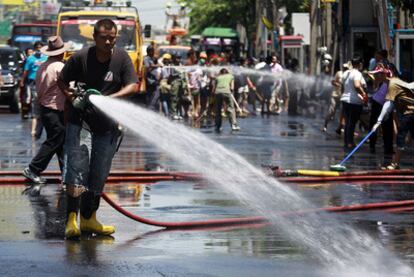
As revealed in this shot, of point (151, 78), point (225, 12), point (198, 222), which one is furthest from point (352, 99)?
point (225, 12)

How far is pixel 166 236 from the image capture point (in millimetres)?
10844

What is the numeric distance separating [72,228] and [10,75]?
28398mm

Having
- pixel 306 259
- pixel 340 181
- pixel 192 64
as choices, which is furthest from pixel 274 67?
pixel 306 259

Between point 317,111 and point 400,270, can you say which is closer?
point 400,270

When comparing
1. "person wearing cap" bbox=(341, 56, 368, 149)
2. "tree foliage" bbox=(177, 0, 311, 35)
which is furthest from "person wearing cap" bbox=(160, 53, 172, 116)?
"tree foliage" bbox=(177, 0, 311, 35)

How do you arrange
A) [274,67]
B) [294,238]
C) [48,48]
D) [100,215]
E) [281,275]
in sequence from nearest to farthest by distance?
[281,275], [294,238], [100,215], [48,48], [274,67]

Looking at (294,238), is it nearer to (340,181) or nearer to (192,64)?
(340,181)

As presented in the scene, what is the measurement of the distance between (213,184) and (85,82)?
4857 millimetres

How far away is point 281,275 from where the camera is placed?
28.8ft

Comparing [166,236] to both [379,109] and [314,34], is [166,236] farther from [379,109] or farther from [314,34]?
[314,34]

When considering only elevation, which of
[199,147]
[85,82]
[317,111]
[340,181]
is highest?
[85,82]

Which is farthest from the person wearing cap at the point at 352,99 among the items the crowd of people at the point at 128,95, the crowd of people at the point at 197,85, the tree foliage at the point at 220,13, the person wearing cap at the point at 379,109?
the tree foliage at the point at 220,13

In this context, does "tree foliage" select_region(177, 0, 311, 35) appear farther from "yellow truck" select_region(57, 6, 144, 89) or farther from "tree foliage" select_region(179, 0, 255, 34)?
"yellow truck" select_region(57, 6, 144, 89)

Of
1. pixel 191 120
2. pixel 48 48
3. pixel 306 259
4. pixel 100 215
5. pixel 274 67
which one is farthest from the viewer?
pixel 274 67
